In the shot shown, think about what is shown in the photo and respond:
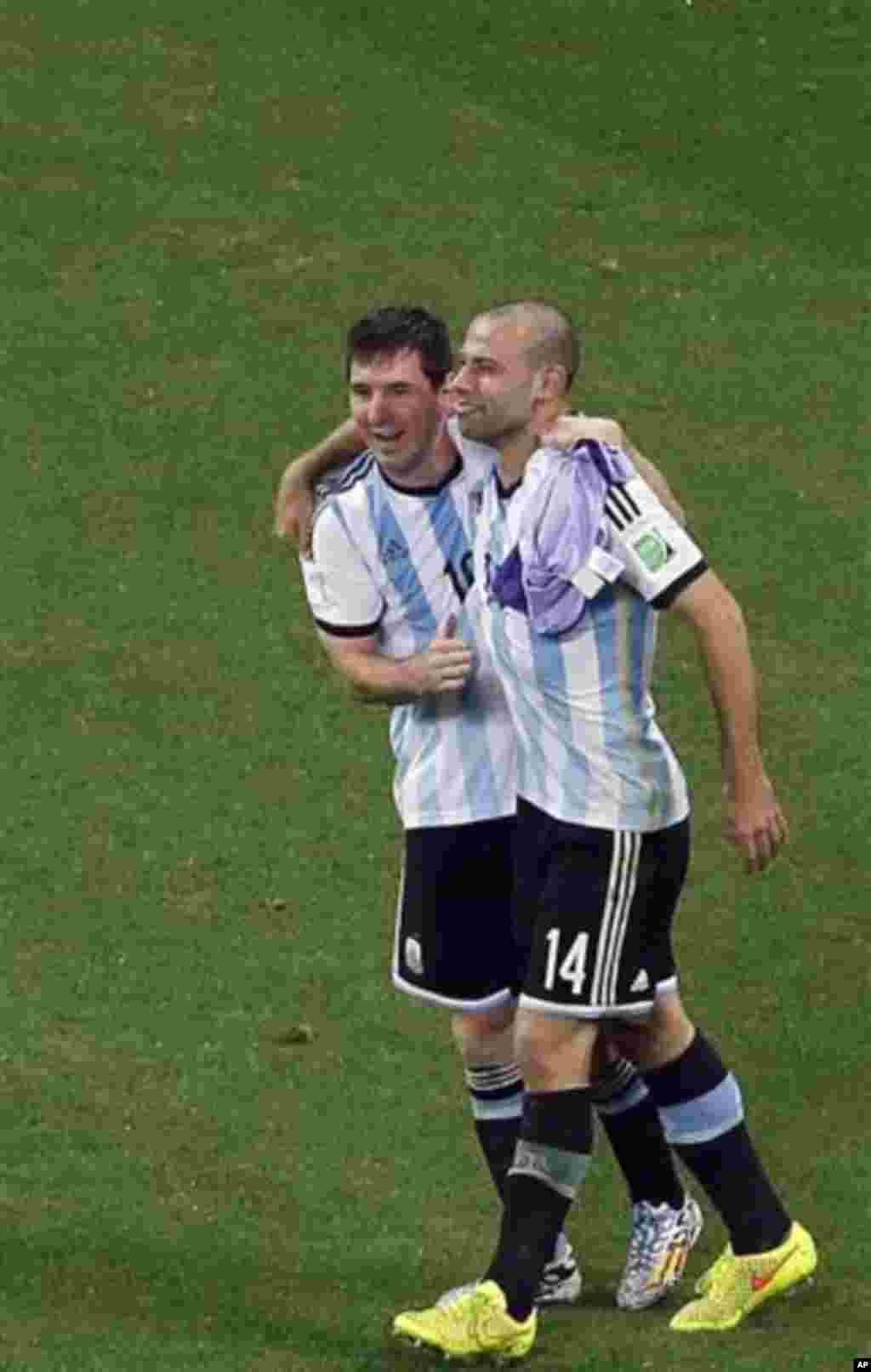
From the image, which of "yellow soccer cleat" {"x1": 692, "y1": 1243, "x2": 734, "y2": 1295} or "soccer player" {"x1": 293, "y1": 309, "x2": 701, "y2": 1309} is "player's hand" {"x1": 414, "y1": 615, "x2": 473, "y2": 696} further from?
"yellow soccer cleat" {"x1": 692, "y1": 1243, "x2": 734, "y2": 1295}

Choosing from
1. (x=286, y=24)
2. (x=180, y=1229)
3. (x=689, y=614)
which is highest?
(x=286, y=24)

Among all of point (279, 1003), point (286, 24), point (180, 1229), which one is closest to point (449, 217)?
point (286, 24)

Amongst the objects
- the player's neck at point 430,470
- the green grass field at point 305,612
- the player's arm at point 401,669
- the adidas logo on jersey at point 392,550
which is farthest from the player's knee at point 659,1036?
the player's neck at point 430,470

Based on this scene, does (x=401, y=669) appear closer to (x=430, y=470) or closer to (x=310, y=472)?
(x=430, y=470)

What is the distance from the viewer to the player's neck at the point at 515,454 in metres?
8.52

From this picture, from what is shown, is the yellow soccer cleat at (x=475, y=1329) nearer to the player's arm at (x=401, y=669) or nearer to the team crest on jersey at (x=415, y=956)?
the team crest on jersey at (x=415, y=956)

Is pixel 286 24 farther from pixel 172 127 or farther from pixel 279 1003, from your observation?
pixel 279 1003

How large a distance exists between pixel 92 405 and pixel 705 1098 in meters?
5.81

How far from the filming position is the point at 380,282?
14.7 meters

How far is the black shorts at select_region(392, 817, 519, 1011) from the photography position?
29.0ft

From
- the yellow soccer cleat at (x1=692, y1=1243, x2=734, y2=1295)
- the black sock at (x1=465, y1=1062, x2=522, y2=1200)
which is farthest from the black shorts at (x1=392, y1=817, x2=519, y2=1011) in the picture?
the yellow soccer cleat at (x1=692, y1=1243, x2=734, y2=1295)

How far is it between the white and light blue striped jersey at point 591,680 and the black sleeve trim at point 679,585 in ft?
0.12

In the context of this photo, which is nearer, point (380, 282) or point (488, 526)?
point (488, 526)

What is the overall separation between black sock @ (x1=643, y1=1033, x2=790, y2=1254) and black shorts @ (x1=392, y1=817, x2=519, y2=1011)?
1.32ft
